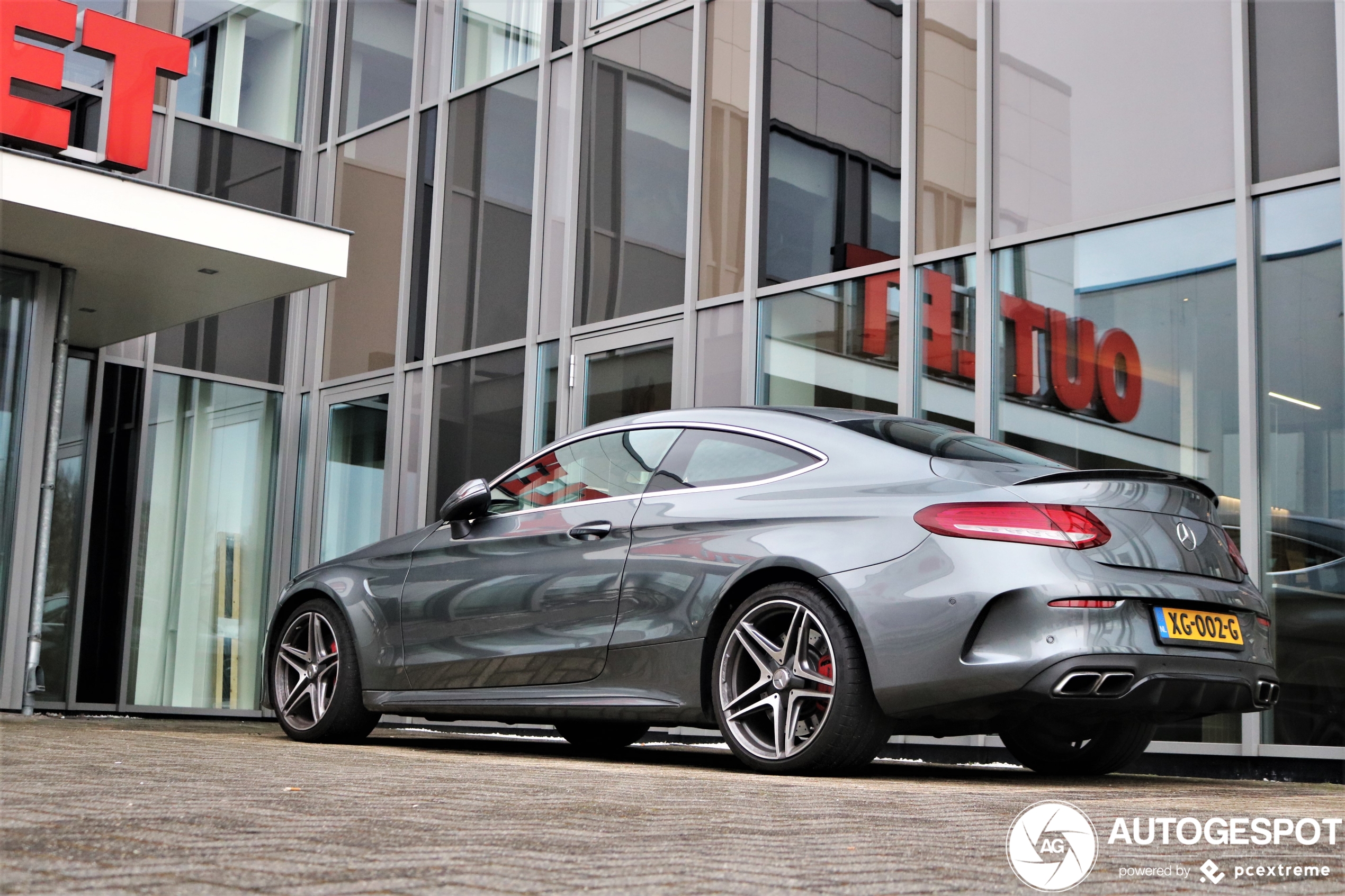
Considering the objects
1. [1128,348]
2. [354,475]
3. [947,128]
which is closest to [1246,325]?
[1128,348]

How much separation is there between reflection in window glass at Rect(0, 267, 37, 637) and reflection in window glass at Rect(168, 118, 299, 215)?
3.83 m

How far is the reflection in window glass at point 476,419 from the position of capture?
38.1 feet

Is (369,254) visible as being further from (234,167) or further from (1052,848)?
(1052,848)

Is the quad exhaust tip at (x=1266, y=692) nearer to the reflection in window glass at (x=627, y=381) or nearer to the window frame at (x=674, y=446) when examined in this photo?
the window frame at (x=674, y=446)

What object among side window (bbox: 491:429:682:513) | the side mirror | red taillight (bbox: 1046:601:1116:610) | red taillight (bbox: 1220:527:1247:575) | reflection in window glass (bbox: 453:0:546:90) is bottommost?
red taillight (bbox: 1046:601:1116:610)

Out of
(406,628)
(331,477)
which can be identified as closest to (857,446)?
(406,628)

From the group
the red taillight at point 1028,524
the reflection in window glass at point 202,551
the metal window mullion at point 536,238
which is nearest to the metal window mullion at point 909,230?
the metal window mullion at point 536,238

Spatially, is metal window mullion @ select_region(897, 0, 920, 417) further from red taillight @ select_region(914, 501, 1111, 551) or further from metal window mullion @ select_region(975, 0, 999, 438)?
red taillight @ select_region(914, 501, 1111, 551)

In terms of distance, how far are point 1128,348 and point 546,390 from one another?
508 centimetres

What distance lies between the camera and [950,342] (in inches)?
339

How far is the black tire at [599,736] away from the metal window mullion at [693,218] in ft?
10.3

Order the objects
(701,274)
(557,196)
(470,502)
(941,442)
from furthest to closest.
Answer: (557,196), (701,274), (470,502), (941,442)

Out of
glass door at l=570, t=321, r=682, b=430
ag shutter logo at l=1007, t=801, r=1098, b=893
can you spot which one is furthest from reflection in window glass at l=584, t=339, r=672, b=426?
ag shutter logo at l=1007, t=801, r=1098, b=893

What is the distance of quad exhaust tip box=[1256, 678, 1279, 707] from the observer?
16.1ft
